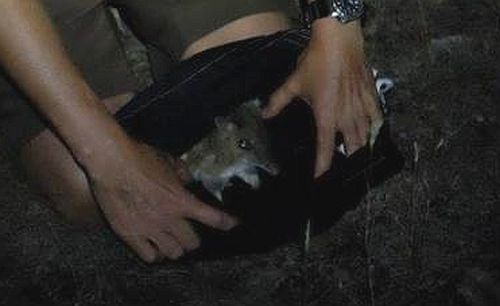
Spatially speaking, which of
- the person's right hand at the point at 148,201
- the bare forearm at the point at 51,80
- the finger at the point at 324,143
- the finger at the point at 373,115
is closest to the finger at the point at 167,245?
the person's right hand at the point at 148,201

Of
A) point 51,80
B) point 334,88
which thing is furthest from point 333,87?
point 51,80

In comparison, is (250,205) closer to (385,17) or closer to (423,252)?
(423,252)

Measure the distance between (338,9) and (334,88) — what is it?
0.20 metres

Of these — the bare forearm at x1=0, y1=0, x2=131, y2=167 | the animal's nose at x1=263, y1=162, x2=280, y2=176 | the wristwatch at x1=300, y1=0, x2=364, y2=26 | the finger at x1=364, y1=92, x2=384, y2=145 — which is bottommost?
the finger at x1=364, y1=92, x2=384, y2=145

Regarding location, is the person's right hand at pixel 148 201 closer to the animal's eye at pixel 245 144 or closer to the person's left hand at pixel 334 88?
the animal's eye at pixel 245 144

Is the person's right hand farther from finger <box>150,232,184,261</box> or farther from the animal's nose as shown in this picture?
the animal's nose

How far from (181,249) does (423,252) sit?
57 centimetres

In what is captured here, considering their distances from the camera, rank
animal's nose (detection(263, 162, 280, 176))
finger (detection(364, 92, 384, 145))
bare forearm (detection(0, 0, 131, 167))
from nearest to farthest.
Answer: bare forearm (detection(0, 0, 131, 167)), animal's nose (detection(263, 162, 280, 176)), finger (detection(364, 92, 384, 145))

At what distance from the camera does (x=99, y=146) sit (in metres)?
1.67

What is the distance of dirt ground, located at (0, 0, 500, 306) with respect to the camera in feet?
5.69

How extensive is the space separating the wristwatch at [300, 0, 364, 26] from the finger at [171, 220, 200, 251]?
0.62 meters

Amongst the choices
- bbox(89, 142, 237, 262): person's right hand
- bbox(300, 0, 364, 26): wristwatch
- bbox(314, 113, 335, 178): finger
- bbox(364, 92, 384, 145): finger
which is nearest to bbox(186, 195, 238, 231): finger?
bbox(89, 142, 237, 262): person's right hand

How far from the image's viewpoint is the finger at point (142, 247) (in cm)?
174

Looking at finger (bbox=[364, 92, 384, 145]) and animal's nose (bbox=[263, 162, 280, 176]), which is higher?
animal's nose (bbox=[263, 162, 280, 176])
